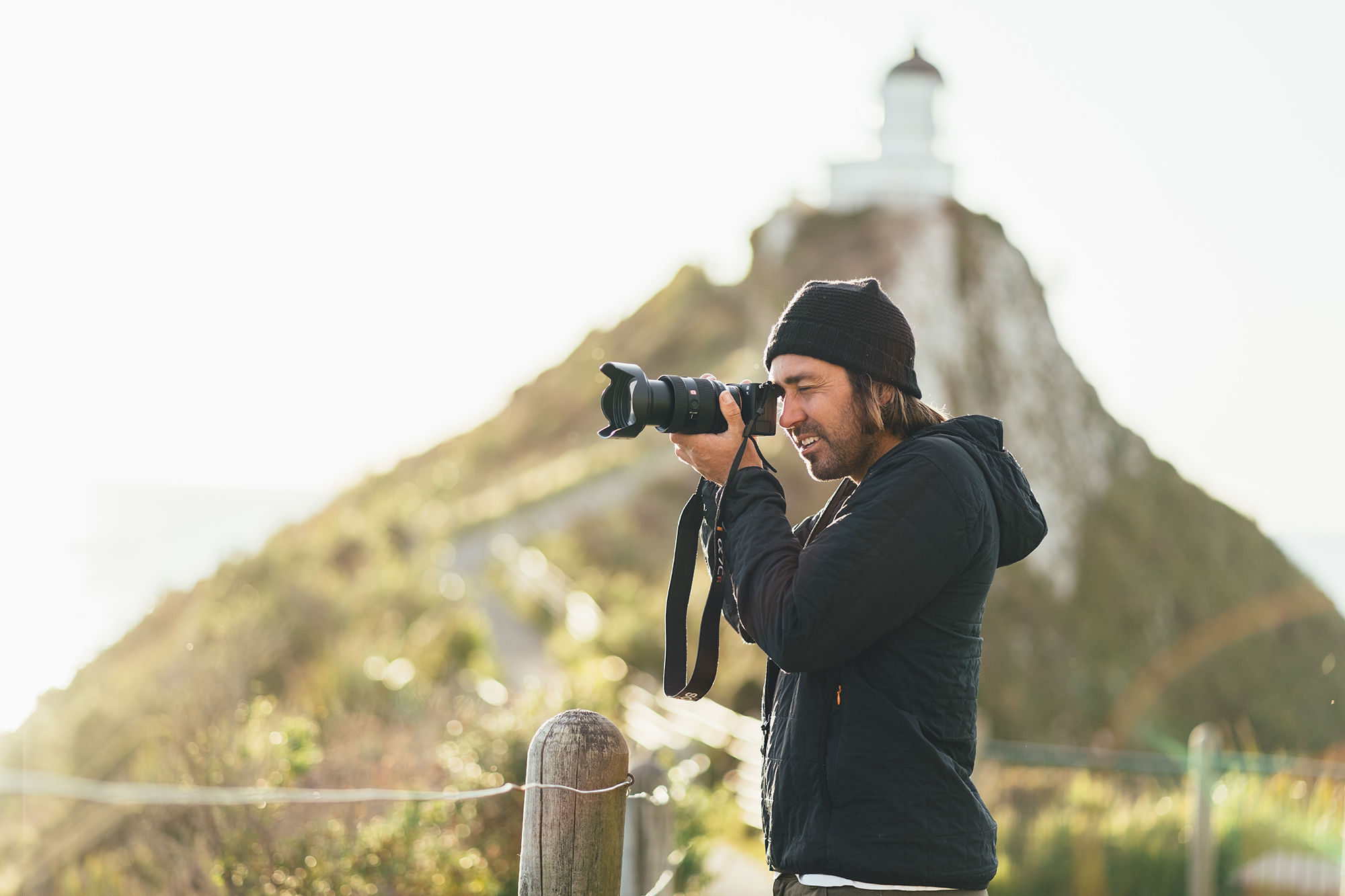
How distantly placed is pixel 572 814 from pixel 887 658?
0.65m

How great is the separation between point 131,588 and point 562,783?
28.8 ft

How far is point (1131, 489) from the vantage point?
3416 cm

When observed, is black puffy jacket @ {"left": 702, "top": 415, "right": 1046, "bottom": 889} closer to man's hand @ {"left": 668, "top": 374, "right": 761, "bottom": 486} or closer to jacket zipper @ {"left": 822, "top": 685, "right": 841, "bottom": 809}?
jacket zipper @ {"left": 822, "top": 685, "right": 841, "bottom": 809}

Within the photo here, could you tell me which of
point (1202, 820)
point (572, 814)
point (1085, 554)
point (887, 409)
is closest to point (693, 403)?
point (887, 409)

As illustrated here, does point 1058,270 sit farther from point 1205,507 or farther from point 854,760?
point 854,760

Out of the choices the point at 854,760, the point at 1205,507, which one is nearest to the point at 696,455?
the point at 854,760

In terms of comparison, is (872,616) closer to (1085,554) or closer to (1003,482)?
(1003,482)

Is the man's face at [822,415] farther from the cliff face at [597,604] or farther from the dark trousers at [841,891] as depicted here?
the dark trousers at [841,891]

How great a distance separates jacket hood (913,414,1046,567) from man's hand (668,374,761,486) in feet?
0.99

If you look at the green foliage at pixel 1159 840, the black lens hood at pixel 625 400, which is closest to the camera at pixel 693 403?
the black lens hood at pixel 625 400

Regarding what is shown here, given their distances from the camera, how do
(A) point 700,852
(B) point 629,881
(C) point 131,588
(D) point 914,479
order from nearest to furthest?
(D) point 914,479 → (B) point 629,881 → (A) point 700,852 → (C) point 131,588

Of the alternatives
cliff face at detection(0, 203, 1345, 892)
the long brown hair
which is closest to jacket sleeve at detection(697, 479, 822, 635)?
the long brown hair

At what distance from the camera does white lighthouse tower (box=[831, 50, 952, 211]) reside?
33.2 m

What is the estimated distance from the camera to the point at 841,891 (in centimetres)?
155
